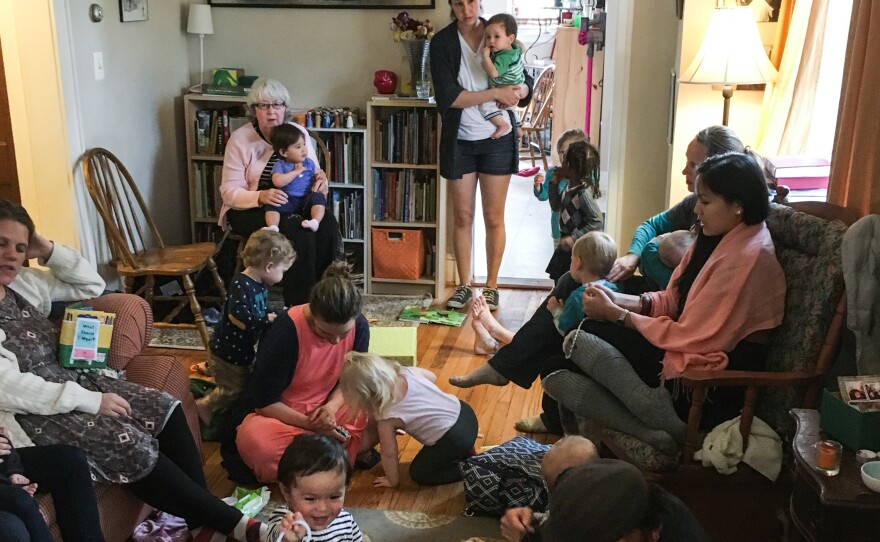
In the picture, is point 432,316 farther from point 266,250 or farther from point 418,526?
point 418,526

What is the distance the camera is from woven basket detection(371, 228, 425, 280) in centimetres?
490

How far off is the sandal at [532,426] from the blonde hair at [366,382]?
743 mm

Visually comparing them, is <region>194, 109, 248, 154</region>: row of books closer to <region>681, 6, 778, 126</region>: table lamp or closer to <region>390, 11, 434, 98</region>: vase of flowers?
<region>390, 11, 434, 98</region>: vase of flowers

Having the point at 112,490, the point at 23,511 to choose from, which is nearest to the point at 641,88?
the point at 112,490

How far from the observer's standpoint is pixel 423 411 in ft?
9.46

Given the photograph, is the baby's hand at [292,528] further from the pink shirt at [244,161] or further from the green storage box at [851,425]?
the pink shirt at [244,161]

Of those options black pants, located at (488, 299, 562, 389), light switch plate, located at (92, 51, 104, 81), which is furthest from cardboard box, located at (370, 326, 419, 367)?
light switch plate, located at (92, 51, 104, 81)

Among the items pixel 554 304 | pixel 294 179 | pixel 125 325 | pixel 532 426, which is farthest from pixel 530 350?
pixel 294 179

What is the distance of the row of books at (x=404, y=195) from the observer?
486 cm

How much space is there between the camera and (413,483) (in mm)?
3006

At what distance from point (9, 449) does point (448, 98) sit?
2.79 metres

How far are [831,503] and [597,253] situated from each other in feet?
4.77

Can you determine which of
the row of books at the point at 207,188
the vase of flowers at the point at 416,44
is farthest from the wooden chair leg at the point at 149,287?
the vase of flowers at the point at 416,44

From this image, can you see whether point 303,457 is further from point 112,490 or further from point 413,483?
point 413,483
